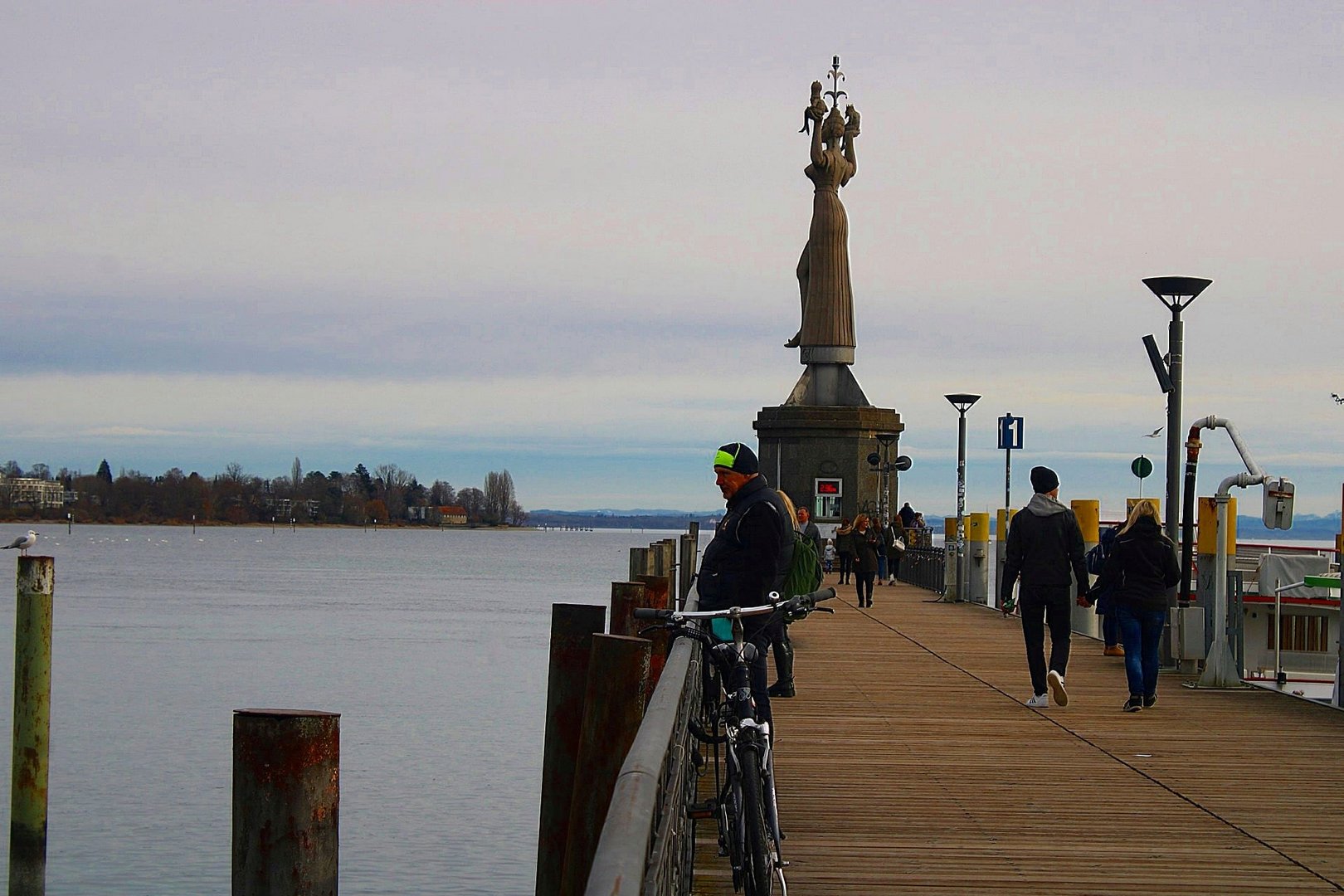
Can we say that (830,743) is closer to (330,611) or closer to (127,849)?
(127,849)

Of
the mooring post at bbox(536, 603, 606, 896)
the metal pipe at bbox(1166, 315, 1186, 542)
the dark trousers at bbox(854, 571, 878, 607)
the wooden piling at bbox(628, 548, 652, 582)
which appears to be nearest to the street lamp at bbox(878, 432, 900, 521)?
the dark trousers at bbox(854, 571, 878, 607)

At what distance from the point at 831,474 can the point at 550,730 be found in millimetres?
43963

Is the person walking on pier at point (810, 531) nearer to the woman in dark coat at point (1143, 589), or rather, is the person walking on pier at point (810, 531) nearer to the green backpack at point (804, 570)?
the green backpack at point (804, 570)

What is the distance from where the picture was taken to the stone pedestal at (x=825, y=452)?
53.4 m

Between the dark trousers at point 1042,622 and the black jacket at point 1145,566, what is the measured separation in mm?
480

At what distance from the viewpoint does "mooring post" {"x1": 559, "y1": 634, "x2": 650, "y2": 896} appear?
6621 millimetres

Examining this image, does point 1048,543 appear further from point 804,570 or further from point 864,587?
point 864,587

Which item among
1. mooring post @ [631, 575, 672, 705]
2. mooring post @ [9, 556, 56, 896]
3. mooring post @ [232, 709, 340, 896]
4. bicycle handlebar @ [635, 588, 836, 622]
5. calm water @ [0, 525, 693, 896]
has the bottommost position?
calm water @ [0, 525, 693, 896]

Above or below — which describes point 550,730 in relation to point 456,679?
above

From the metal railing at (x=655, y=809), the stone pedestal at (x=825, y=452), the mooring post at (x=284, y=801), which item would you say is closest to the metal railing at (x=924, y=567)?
the stone pedestal at (x=825, y=452)

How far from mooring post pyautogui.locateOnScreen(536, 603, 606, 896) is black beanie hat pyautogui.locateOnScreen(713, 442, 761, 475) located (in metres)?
1.19

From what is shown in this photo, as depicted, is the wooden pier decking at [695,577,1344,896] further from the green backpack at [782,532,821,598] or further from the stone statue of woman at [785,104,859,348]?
the stone statue of woman at [785,104,859,348]

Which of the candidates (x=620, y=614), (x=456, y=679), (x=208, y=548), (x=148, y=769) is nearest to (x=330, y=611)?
(x=456, y=679)

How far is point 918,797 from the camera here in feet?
31.5
